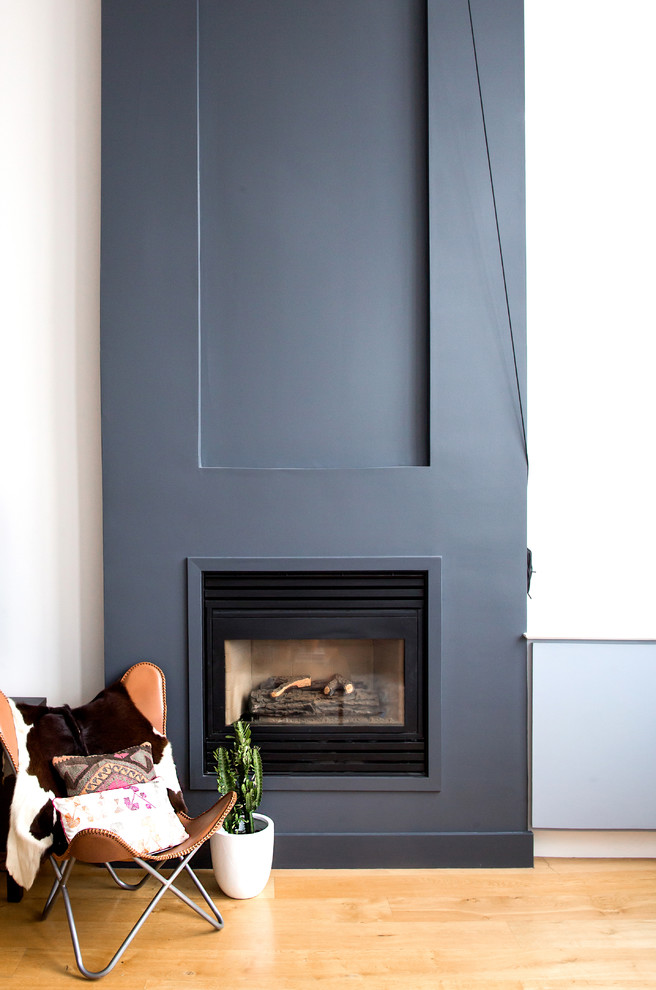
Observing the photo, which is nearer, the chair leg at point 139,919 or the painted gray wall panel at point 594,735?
the chair leg at point 139,919

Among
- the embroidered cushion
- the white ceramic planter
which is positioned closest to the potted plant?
the white ceramic planter

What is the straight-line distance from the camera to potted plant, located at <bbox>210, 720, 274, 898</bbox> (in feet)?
7.88

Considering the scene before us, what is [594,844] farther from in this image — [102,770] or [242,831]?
[102,770]

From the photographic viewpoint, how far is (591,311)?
2875 millimetres

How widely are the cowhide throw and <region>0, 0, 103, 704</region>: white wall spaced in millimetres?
288

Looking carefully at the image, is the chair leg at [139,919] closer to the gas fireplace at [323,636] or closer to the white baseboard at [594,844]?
the gas fireplace at [323,636]

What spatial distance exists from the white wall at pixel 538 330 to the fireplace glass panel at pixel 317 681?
55 cm

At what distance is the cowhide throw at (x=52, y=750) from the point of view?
221 centimetres

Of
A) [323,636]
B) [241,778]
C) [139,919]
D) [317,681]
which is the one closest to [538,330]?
[323,636]

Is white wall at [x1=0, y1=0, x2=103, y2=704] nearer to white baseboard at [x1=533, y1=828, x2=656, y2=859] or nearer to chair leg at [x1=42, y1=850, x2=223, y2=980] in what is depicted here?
chair leg at [x1=42, y1=850, x2=223, y2=980]

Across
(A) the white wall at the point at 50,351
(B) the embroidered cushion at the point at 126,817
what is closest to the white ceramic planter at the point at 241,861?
(B) the embroidered cushion at the point at 126,817

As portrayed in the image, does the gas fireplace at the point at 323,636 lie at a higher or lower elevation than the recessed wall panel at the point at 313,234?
lower

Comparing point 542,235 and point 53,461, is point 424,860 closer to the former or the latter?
point 53,461

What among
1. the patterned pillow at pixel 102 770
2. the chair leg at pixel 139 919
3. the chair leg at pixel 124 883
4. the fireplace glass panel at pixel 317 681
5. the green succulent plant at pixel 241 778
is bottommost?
the chair leg at pixel 124 883
